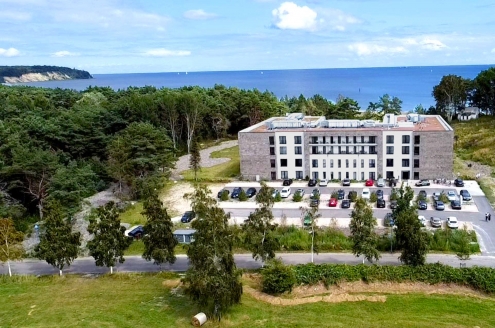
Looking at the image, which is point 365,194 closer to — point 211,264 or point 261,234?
point 261,234

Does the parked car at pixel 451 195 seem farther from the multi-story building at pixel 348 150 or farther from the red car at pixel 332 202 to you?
the red car at pixel 332 202

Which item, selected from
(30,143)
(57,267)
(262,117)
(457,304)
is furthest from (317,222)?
(262,117)

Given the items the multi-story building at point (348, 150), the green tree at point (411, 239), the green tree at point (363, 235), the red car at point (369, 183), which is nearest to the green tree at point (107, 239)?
the green tree at point (363, 235)

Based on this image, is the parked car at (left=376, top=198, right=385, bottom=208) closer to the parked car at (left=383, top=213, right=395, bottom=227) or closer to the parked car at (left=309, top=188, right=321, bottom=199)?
the parked car at (left=383, top=213, right=395, bottom=227)

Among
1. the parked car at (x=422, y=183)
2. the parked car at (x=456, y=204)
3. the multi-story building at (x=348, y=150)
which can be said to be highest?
the multi-story building at (x=348, y=150)

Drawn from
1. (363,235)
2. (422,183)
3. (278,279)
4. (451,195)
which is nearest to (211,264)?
(278,279)

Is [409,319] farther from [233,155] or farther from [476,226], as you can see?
[233,155]

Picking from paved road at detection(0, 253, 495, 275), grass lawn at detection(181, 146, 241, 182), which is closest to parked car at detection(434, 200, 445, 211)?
paved road at detection(0, 253, 495, 275)
